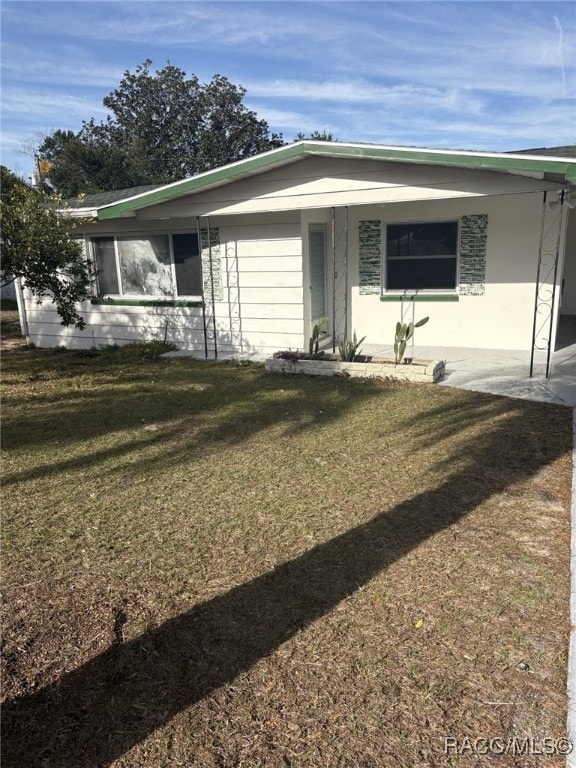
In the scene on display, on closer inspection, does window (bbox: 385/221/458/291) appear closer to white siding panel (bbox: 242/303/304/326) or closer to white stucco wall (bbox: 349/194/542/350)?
white stucco wall (bbox: 349/194/542/350)

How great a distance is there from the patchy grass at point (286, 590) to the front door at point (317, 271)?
4.32 m

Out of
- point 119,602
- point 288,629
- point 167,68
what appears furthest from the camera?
point 167,68

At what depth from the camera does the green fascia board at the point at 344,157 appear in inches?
269

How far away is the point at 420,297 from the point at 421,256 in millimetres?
737

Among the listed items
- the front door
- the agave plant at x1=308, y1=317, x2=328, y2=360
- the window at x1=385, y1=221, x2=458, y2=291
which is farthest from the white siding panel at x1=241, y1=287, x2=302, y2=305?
the window at x1=385, y1=221, x2=458, y2=291

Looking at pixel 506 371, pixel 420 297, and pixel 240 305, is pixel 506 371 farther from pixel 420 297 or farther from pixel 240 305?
pixel 240 305

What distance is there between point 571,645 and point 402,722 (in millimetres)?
1000

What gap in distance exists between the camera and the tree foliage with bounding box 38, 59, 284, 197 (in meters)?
37.6

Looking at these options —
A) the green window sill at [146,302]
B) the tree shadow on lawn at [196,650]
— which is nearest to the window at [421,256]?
the green window sill at [146,302]

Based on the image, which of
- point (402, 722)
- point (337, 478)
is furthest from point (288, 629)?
point (337, 478)

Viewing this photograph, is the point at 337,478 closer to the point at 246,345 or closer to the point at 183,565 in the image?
the point at 183,565

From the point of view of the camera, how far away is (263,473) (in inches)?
204

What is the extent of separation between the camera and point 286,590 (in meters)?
3.38

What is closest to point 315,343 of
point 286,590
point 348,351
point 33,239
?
point 348,351
